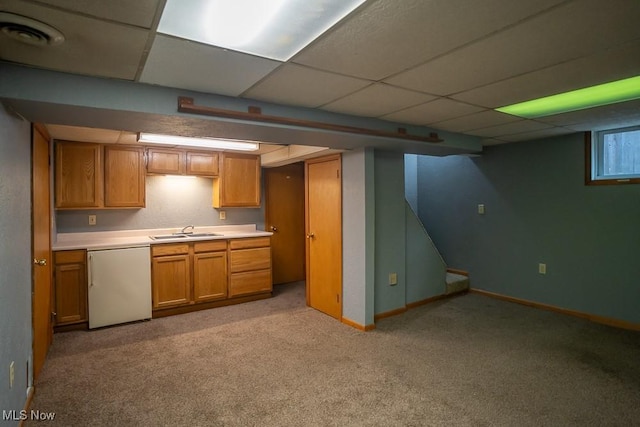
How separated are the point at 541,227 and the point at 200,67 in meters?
4.24

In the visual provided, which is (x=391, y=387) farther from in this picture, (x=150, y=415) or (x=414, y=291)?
(x=414, y=291)

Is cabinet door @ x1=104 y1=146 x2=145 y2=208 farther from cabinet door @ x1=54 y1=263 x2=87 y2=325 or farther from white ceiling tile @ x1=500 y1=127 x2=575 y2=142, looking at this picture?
white ceiling tile @ x1=500 y1=127 x2=575 y2=142

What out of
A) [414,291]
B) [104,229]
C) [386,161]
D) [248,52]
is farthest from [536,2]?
[104,229]

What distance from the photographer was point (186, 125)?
2.45 m

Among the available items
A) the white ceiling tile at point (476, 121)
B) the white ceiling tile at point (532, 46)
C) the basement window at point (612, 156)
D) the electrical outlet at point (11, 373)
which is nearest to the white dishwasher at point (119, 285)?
the electrical outlet at point (11, 373)

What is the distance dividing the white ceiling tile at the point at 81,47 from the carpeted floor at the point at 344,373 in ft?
6.77

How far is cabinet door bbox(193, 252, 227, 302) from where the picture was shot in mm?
4230

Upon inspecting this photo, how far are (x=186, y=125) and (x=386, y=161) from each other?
2287 millimetres

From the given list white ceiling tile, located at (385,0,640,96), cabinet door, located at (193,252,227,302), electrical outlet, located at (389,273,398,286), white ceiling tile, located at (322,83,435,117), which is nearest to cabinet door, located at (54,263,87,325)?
cabinet door, located at (193,252,227,302)

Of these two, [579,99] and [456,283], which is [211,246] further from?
[579,99]

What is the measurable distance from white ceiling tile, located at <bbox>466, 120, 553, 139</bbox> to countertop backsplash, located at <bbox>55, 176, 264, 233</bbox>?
11.1 feet

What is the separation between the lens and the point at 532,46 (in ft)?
5.47

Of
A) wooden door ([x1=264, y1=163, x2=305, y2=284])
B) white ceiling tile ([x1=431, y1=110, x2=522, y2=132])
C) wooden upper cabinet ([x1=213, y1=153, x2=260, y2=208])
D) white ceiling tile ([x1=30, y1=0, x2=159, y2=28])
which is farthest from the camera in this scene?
wooden door ([x1=264, y1=163, x2=305, y2=284])

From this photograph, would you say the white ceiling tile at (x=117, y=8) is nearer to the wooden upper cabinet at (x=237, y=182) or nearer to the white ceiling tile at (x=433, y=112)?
the white ceiling tile at (x=433, y=112)
